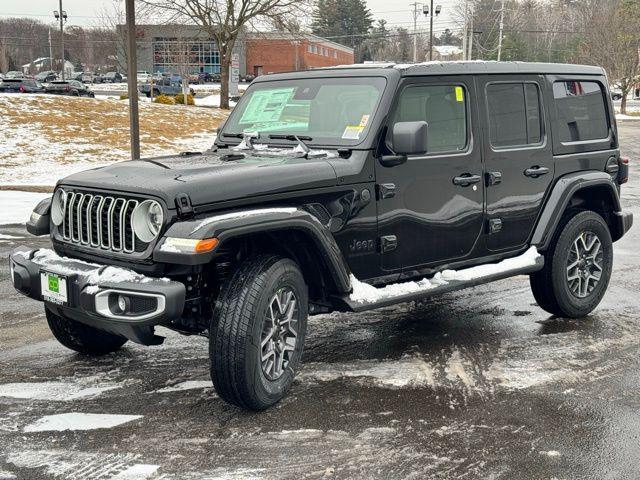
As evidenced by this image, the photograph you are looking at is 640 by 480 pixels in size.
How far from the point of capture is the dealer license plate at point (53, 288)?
4.05 metres

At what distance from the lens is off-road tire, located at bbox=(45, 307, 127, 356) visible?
16.3 ft

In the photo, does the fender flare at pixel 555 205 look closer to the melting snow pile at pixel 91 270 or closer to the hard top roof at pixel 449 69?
the hard top roof at pixel 449 69

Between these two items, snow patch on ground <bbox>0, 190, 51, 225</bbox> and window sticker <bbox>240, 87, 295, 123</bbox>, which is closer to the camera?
window sticker <bbox>240, 87, 295, 123</bbox>

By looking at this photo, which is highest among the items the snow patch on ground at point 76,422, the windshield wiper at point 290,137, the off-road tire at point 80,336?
the windshield wiper at point 290,137

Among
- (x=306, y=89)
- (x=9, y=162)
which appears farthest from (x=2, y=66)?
(x=306, y=89)

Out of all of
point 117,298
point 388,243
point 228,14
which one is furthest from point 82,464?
point 228,14

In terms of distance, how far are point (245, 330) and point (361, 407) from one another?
85 cm

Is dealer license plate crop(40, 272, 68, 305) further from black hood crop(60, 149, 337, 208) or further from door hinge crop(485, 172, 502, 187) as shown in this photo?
door hinge crop(485, 172, 502, 187)

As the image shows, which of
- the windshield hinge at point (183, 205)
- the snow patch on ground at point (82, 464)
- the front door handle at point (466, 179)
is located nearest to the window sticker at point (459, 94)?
the front door handle at point (466, 179)

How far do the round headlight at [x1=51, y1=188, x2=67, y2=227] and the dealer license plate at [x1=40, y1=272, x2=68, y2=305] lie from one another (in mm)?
433

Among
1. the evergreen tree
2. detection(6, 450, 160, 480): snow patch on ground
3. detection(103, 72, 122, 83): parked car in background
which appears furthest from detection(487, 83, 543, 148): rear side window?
the evergreen tree

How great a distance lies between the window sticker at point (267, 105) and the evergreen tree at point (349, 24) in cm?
9764

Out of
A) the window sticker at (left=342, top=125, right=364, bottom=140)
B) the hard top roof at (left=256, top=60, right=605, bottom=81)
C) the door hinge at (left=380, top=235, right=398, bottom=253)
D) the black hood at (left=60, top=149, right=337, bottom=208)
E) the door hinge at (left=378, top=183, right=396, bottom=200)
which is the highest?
the hard top roof at (left=256, top=60, right=605, bottom=81)

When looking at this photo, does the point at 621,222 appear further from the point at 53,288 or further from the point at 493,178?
the point at 53,288
